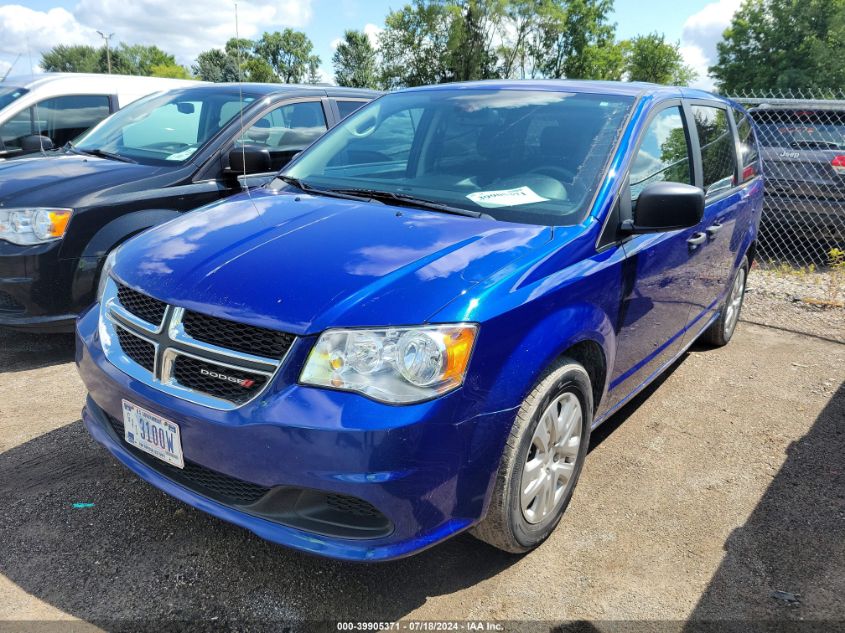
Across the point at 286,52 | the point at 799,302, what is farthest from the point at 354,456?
the point at 286,52

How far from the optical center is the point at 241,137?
4.82m

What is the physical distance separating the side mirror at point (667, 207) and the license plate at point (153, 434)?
1944 mm

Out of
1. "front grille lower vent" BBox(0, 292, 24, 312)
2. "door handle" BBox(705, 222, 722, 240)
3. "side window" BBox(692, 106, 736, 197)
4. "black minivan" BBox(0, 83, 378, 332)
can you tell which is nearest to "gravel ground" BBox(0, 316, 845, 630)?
"front grille lower vent" BBox(0, 292, 24, 312)

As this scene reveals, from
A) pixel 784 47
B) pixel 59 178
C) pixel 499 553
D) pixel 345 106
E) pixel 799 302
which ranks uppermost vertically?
pixel 784 47

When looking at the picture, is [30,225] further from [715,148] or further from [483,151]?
[715,148]

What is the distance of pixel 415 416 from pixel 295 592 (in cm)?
90

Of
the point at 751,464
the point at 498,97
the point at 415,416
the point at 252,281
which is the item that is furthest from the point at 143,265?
the point at 751,464

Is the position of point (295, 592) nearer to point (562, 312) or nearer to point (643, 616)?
point (643, 616)

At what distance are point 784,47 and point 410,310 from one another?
5167cm

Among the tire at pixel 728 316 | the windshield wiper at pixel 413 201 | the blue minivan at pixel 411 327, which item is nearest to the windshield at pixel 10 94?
the blue minivan at pixel 411 327

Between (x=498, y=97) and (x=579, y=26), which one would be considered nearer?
(x=498, y=97)

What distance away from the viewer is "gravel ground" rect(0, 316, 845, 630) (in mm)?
2320

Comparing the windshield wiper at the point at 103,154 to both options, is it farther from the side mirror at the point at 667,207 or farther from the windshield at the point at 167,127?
the side mirror at the point at 667,207

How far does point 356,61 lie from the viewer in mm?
71312
